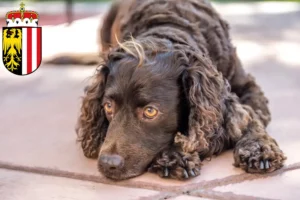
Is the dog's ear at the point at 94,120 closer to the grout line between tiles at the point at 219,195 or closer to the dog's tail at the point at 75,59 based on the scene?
the grout line between tiles at the point at 219,195

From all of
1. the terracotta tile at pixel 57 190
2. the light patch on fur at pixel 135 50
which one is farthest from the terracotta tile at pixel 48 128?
the light patch on fur at pixel 135 50

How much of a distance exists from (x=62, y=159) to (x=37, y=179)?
310 mm

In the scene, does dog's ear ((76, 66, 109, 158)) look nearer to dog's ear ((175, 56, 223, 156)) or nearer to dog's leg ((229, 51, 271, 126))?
dog's ear ((175, 56, 223, 156))

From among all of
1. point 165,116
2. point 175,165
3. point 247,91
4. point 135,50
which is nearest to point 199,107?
point 165,116

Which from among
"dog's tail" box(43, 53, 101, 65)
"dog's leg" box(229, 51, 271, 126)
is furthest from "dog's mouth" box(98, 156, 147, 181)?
"dog's tail" box(43, 53, 101, 65)

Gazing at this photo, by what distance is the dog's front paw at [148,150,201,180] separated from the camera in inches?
126

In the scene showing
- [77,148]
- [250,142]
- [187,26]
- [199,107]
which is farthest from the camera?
[187,26]

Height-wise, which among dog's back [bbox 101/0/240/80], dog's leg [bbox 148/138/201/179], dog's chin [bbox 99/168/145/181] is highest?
dog's back [bbox 101/0/240/80]

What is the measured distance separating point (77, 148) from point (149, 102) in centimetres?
79

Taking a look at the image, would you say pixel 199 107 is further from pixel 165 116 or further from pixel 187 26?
pixel 187 26

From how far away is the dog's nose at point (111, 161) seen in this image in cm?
310

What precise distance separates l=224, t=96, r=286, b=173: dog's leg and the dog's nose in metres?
0.65

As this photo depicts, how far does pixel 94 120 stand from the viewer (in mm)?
3592

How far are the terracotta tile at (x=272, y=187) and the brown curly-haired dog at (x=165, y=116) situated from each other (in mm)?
105
